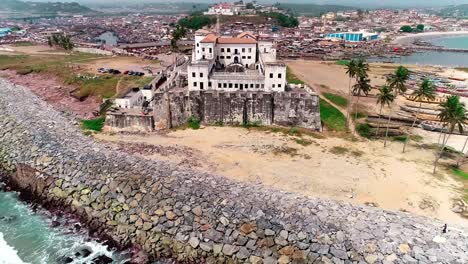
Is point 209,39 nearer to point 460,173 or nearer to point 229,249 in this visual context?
point 460,173

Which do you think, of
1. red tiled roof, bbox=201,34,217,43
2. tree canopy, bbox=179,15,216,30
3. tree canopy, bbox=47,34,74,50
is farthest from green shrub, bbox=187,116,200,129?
tree canopy, bbox=179,15,216,30

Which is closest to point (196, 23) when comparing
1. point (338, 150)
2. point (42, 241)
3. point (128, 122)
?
point (128, 122)

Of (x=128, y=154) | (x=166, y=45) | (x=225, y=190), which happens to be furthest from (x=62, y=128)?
(x=166, y=45)

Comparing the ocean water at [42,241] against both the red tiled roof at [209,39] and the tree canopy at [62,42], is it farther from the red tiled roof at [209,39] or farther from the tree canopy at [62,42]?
the tree canopy at [62,42]

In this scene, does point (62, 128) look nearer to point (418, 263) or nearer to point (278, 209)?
point (278, 209)

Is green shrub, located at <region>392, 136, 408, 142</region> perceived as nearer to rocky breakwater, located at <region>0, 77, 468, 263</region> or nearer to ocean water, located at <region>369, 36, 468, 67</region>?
rocky breakwater, located at <region>0, 77, 468, 263</region>

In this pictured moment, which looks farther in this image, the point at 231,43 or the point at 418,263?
the point at 231,43

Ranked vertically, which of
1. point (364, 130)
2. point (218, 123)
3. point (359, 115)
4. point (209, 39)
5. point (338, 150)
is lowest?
point (338, 150)
